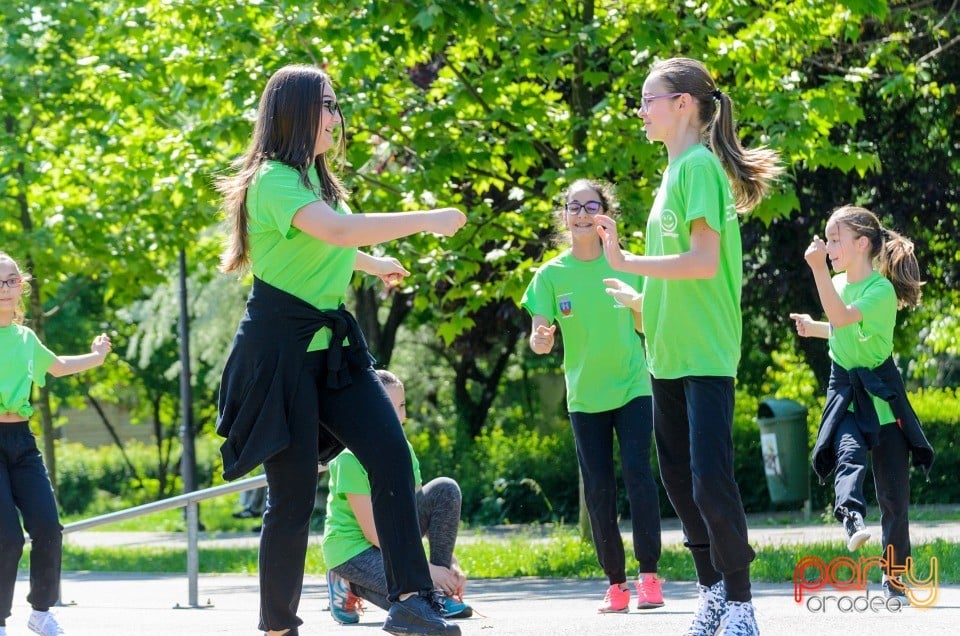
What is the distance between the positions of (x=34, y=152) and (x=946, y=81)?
10.3 meters

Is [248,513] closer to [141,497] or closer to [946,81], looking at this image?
[141,497]

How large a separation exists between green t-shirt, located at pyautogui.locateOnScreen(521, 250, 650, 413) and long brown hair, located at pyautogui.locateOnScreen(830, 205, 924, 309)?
3.62 feet

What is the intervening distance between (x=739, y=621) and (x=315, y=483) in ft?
5.01

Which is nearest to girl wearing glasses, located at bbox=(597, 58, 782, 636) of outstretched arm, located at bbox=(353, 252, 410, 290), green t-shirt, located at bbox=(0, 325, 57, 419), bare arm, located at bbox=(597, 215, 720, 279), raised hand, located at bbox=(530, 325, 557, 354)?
bare arm, located at bbox=(597, 215, 720, 279)

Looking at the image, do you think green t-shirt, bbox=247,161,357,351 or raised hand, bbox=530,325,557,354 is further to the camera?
raised hand, bbox=530,325,557,354

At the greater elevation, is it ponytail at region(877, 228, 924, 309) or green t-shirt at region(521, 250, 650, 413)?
ponytail at region(877, 228, 924, 309)

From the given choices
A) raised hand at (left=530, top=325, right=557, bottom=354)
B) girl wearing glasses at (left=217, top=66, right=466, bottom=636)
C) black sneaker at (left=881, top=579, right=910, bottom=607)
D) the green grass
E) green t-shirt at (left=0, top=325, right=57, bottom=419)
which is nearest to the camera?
girl wearing glasses at (left=217, top=66, right=466, bottom=636)

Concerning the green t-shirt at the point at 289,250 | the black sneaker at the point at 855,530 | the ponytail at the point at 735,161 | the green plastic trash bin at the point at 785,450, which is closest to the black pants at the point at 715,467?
the ponytail at the point at 735,161

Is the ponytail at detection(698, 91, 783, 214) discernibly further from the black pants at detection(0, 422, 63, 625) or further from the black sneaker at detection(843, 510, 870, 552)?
the black pants at detection(0, 422, 63, 625)

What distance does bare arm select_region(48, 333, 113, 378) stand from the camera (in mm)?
6957

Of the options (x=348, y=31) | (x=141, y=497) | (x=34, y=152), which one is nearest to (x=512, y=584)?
(x=348, y=31)

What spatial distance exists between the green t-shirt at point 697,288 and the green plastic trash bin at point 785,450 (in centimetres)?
971

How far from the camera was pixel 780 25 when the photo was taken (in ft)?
34.9

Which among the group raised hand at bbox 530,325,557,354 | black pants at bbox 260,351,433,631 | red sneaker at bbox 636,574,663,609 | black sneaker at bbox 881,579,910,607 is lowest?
red sneaker at bbox 636,574,663,609
